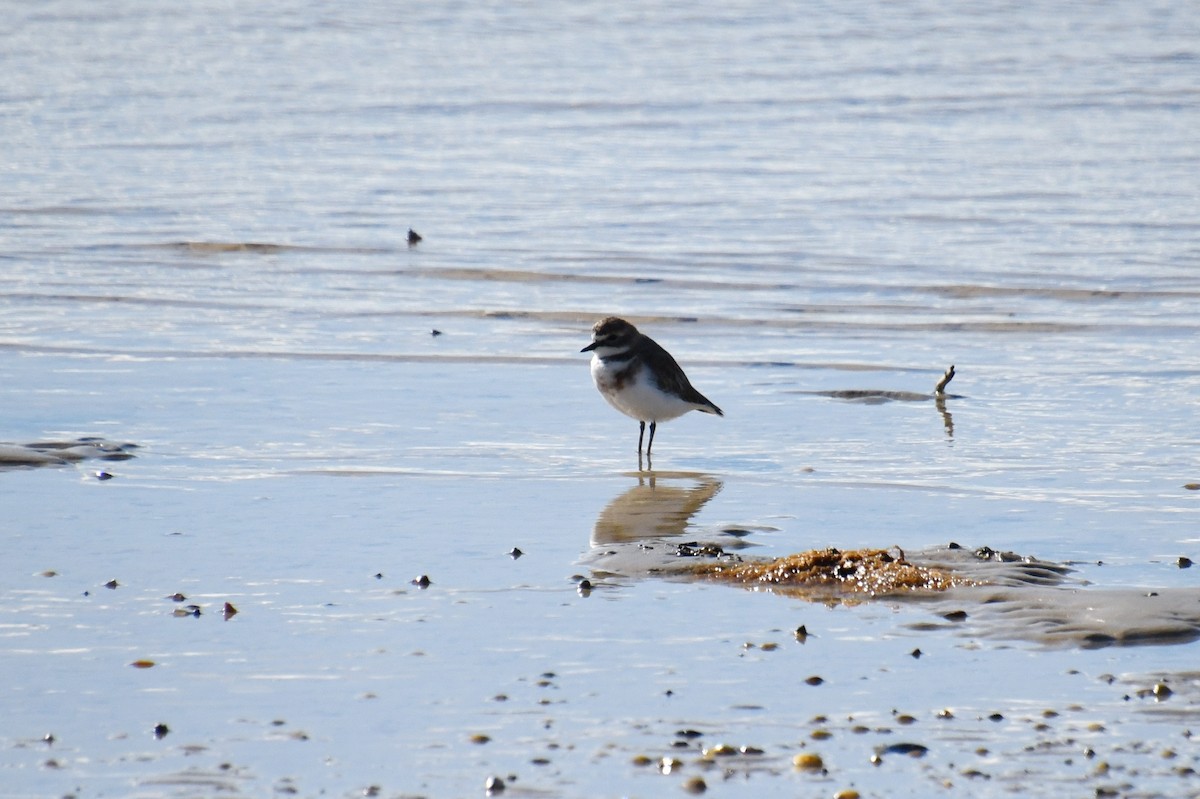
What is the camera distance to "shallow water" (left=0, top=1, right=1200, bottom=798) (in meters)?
4.36

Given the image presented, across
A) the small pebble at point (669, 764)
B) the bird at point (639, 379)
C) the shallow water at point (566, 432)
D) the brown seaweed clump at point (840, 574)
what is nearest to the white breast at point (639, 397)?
the bird at point (639, 379)

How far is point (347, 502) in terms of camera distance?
702 centimetres

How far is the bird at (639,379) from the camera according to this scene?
8.47 meters

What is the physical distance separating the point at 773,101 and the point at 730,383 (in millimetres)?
16023

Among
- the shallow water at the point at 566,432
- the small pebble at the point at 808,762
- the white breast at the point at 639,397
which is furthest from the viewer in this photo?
the white breast at the point at 639,397

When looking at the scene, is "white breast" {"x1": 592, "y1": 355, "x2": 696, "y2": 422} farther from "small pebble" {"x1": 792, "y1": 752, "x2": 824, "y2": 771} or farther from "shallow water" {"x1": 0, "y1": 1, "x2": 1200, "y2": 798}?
"small pebble" {"x1": 792, "y1": 752, "x2": 824, "y2": 771}

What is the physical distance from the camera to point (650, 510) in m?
7.18

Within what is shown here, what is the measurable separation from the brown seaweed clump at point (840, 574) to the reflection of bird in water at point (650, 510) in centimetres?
75

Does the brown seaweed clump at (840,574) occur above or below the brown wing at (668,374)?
below

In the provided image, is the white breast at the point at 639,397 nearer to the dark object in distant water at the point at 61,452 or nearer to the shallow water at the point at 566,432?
the shallow water at the point at 566,432

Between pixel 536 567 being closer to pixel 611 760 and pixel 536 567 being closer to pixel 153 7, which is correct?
pixel 611 760

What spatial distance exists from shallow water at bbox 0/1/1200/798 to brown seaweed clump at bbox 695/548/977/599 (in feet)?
0.52

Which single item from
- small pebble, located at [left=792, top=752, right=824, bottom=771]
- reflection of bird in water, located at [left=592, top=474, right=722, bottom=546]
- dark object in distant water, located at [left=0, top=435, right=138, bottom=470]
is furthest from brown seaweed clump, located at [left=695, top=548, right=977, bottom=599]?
dark object in distant water, located at [left=0, top=435, right=138, bottom=470]

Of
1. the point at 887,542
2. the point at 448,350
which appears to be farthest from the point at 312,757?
the point at 448,350
